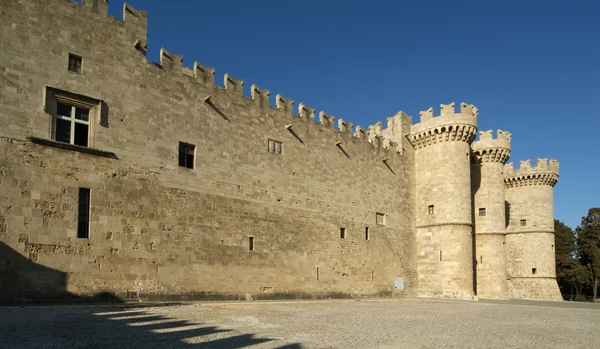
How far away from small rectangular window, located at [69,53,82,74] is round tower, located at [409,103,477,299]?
17525 millimetres

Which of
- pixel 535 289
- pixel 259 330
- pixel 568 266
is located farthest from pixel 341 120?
pixel 568 266

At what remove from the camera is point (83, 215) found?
13508 millimetres

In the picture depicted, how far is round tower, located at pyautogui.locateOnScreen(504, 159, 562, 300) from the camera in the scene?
31.0m

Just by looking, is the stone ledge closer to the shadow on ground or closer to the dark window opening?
the dark window opening

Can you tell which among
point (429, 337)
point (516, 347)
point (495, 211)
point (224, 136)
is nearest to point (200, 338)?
point (429, 337)

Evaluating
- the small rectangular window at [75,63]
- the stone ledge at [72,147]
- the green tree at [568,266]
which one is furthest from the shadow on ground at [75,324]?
the green tree at [568,266]

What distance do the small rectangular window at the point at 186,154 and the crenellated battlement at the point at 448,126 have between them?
14.0 meters

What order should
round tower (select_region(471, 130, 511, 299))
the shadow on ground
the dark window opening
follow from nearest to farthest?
the shadow on ground
the dark window opening
round tower (select_region(471, 130, 511, 299))

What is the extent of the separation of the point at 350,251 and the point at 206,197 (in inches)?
313

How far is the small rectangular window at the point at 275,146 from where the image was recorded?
19.5 m

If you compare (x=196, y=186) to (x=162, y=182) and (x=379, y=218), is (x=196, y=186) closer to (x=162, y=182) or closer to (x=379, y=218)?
(x=162, y=182)

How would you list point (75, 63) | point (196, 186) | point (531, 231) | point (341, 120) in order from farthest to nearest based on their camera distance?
point (531, 231) < point (341, 120) < point (196, 186) < point (75, 63)

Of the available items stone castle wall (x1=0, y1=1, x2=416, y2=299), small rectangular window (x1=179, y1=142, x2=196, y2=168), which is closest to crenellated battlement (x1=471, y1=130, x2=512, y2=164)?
stone castle wall (x1=0, y1=1, x2=416, y2=299)

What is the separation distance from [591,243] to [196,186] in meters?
42.5
